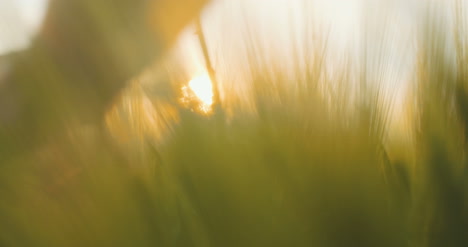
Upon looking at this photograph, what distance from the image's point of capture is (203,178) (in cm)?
32

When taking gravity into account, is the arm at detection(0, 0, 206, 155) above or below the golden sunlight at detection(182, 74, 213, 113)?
above

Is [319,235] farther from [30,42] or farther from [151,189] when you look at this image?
[30,42]

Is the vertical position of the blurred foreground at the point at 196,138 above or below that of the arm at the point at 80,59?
below

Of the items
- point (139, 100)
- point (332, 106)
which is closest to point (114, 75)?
point (139, 100)

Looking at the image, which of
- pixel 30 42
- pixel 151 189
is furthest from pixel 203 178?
pixel 30 42

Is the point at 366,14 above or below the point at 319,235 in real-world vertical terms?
above

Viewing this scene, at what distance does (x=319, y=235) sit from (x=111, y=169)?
16 cm

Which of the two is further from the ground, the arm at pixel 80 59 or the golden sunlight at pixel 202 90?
the arm at pixel 80 59

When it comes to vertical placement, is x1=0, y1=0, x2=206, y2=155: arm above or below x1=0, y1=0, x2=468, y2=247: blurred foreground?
above

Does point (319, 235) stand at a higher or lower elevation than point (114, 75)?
lower

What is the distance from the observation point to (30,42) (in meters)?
0.32

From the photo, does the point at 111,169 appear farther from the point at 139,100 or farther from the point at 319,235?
the point at 319,235

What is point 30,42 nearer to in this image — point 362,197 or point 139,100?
point 139,100

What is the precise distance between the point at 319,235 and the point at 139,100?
167 mm
